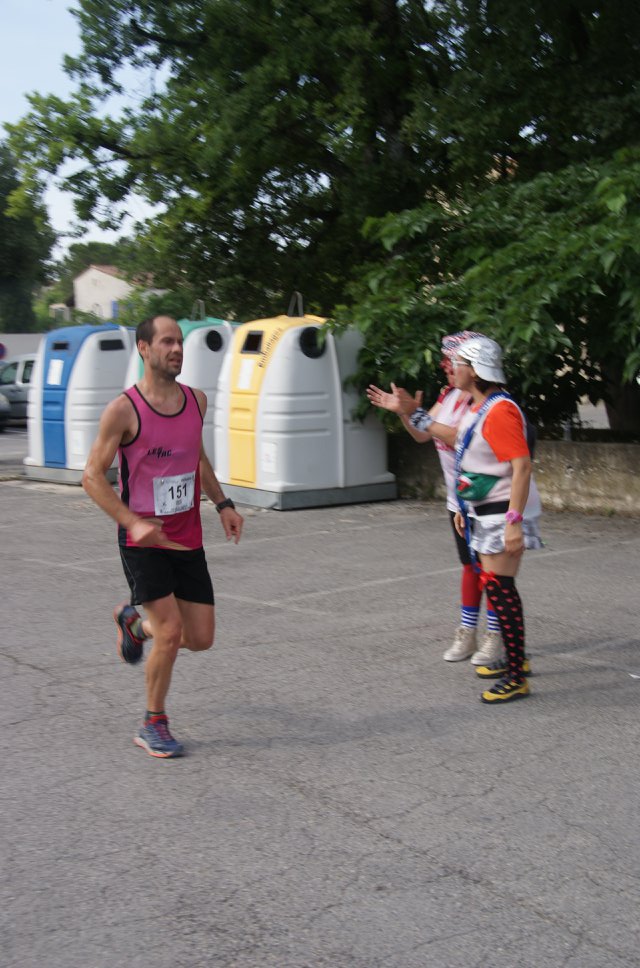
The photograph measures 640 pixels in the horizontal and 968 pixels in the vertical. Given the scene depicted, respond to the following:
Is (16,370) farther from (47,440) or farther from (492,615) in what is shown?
(492,615)

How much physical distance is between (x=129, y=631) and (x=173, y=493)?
2.10ft

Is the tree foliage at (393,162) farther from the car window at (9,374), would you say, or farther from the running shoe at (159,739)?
the car window at (9,374)

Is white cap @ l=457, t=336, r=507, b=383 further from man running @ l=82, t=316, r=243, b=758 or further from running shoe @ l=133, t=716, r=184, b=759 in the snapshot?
running shoe @ l=133, t=716, r=184, b=759

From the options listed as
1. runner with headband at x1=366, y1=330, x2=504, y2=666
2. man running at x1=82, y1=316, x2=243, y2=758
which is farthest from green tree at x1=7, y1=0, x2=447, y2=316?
man running at x1=82, y1=316, x2=243, y2=758

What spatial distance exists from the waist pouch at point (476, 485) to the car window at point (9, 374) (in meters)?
24.0

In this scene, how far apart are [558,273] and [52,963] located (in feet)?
27.6

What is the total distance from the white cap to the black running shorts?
1.53m

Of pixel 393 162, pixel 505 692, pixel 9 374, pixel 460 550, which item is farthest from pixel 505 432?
pixel 9 374

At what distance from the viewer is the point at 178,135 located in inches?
628

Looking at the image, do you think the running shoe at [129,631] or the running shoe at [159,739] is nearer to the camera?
the running shoe at [159,739]

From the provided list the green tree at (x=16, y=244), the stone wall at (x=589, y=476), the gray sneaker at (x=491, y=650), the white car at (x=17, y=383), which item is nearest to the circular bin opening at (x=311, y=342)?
the stone wall at (x=589, y=476)

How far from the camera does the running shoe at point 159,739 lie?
4.69 meters

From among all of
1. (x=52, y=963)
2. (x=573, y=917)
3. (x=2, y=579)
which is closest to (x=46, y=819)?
(x=52, y=963)

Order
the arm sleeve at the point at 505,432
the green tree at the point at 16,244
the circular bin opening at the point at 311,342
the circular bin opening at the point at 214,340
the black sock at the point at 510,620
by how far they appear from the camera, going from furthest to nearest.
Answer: the green tree at the point at 16,244, the circular bin opening at the point at 214,340, the circular bin opening at the point at 311,342, the black sock at the point at 510,620, the arm sleeve at the point at 505,432
